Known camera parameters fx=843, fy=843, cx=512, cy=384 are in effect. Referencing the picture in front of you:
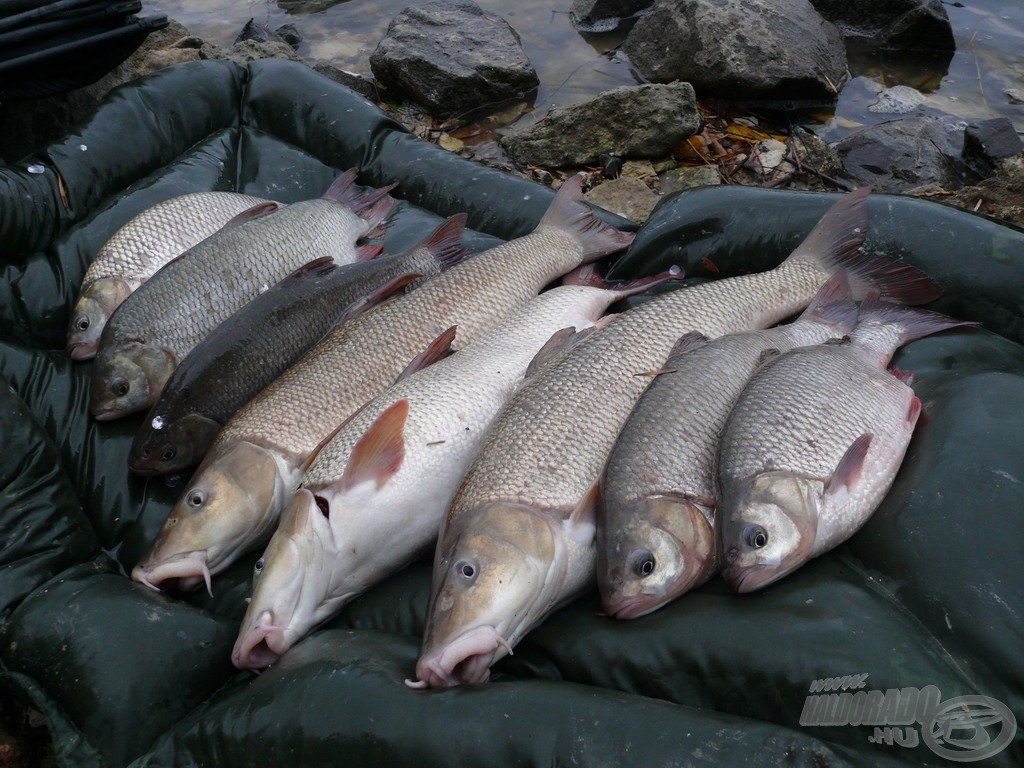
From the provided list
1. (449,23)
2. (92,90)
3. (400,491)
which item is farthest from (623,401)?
→ (449,23)

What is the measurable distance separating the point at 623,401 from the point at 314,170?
2734 millimetres

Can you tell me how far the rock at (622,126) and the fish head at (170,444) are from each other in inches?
165

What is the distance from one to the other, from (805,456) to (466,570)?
935mm

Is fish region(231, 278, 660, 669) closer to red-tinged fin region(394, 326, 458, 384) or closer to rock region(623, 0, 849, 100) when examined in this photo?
red-tinged fin region(394, 326, 458, 384)

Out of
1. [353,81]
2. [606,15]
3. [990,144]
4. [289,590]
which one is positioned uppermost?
[289,590]

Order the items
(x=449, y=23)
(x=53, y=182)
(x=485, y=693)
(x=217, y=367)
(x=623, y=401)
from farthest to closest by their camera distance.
A: (x=449, y=23) < (x=53, y=182) < (x=217, y=367) < (x=623, y=401) < (x=485, y=693)

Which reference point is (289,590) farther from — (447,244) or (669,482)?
(447,244)

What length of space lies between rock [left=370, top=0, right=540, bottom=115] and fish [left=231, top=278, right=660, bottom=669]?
539 cm

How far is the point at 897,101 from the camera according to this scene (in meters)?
7.57

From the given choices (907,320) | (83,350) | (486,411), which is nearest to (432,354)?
(486,411)

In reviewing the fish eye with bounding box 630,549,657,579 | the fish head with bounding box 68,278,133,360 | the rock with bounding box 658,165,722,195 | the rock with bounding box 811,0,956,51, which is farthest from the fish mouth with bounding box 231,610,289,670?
the rock with bounding box 811,0,956,51

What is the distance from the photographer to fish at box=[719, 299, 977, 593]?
207 cm

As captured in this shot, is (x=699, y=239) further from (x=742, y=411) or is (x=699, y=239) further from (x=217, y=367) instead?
(x=217, y=367)

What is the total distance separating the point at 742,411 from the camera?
7.77 feet
